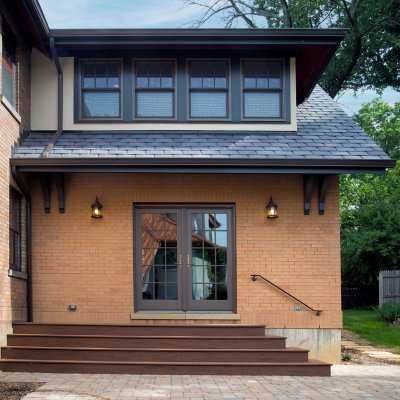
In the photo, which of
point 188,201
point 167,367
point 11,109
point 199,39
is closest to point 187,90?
point 199,39

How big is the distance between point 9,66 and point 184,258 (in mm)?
4387

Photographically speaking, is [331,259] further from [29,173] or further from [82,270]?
[29,173]

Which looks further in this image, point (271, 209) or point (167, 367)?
point (271, 209)

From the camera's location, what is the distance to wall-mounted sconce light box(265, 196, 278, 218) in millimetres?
12336

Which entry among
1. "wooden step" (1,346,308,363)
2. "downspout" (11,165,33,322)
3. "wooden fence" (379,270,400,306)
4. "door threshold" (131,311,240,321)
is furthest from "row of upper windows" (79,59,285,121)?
"wooden fence" (379,270,400,306)

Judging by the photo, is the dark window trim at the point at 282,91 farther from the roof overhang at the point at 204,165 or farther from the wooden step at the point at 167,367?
the wooden step at the point at 167,367

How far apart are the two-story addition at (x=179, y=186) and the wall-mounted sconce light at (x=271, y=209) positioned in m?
0.03

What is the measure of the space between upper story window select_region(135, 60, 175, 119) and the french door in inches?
71.6

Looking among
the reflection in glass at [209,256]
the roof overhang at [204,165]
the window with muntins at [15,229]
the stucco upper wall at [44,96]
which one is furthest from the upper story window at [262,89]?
the window with muntins at [15,229]

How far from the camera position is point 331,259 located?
12.5m

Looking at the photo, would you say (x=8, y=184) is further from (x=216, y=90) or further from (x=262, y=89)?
(x=262, y=89)

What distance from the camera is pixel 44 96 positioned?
42.5 ft

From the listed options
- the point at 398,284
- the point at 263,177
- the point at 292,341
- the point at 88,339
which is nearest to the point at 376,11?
the point at 398,284

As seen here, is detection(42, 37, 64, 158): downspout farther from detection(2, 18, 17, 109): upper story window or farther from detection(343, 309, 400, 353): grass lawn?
detection(343, 309, 400, 353): grass lawn
